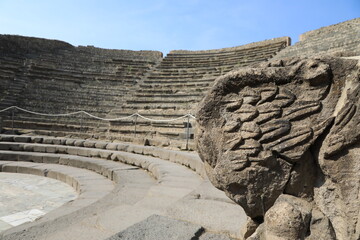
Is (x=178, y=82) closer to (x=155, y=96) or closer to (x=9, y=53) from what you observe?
(x=155, y=96)

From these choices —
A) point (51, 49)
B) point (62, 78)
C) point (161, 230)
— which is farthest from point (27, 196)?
point (51, 49)

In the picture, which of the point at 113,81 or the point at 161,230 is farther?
the point at 113,81

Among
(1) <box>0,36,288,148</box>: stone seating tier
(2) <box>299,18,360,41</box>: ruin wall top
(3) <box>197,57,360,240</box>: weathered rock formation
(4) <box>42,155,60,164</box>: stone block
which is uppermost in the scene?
(2) <box>299,18,360,41</box>: ruin wall top

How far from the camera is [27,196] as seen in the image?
452 cm

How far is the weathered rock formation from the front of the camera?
157 centimetres

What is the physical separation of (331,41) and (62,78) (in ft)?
43.8

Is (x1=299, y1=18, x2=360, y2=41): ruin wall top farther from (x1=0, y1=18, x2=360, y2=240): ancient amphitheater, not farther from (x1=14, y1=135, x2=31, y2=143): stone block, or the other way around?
(x1=14, y1=135, x2=31, y2=143): stone block

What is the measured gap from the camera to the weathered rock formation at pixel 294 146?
1.57 m

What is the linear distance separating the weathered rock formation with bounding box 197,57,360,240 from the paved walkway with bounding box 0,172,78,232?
9.64 feet

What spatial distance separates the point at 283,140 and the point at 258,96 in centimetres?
32

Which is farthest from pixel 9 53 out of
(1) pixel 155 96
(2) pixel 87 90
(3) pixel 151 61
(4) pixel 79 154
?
(4) pixel 79 154

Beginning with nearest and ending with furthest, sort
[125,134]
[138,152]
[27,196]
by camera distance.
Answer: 1. [27,196]
2. [138,152]
3. [125,134]

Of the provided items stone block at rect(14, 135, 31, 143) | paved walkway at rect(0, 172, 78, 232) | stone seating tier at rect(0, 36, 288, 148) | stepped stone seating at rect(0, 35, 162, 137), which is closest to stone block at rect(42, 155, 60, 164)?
paved walkway at rect(0, 172, 78, 232)

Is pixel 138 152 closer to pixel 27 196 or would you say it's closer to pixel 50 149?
pixel 50 149
